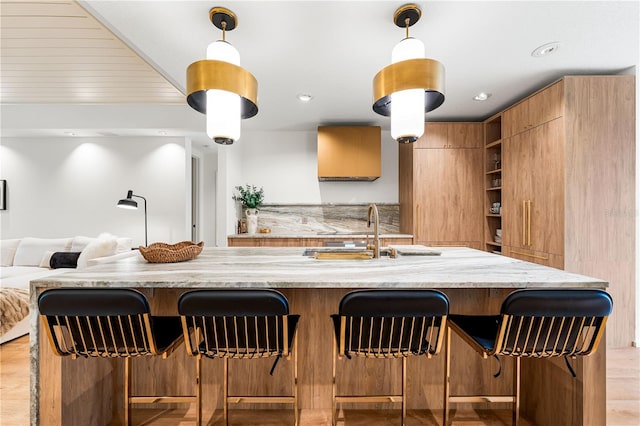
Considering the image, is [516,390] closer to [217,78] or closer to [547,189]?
[547,189]

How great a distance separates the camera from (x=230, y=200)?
13.8 ft

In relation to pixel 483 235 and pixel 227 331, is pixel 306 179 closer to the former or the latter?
pixel 483 235

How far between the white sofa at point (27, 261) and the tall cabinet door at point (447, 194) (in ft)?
12.1

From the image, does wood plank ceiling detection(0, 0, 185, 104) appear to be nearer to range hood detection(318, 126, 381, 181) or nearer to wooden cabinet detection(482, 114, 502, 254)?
range hood detection(318, 126, 381, 181)

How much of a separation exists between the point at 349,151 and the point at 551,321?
3.20 metres

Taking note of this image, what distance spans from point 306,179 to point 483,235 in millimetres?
2546

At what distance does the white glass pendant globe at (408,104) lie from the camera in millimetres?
1565

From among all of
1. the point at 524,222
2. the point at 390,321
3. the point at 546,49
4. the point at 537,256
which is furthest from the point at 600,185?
the point at 390,321

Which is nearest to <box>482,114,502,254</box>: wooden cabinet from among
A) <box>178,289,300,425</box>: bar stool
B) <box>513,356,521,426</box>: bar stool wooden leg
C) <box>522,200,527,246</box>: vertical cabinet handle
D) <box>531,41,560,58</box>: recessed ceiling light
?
<box>522,200,527,246</box>: vertical cabinet handle

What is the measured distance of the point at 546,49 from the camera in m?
2.29

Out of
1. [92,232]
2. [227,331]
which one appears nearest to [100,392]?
[227,331]

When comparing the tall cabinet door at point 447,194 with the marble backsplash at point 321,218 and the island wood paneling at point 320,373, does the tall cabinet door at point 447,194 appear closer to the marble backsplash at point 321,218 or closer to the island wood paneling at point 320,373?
the marble backsplash at point 321,218

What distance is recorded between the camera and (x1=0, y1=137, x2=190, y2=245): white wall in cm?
476

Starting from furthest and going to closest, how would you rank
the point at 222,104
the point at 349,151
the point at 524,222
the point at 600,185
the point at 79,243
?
the point at 79,243, the point at 349,151, the point at 524,222, the point at 600,185, the point at 222,104
